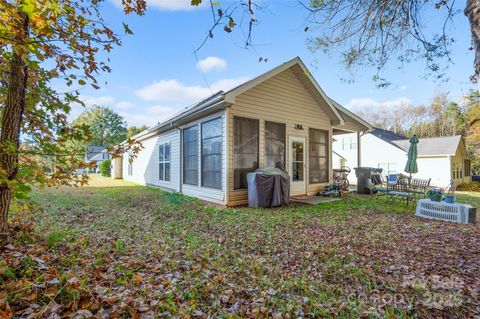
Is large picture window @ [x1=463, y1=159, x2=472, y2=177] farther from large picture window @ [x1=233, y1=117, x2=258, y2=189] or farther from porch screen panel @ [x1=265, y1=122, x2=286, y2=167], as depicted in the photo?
large picture window @ [x1=233, y1=117, x2=258, y2=189]

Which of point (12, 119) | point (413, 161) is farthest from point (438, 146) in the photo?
point (12, 119)

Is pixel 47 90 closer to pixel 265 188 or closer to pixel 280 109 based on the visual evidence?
pixel 265 188

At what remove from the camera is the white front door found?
848cm

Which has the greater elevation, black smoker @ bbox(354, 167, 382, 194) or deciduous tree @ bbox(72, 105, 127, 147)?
deciduous tree @ bbox(72, 105, 127, 147)

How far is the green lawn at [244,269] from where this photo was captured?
6.78 feet

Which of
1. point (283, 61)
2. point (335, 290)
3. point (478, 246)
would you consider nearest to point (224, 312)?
point (335, 290)

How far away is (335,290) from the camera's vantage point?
2.54 meters

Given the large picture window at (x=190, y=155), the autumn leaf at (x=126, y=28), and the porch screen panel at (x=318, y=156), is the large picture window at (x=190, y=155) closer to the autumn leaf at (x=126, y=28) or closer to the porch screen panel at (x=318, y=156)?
the porch screen panel at (x=318, y=156)

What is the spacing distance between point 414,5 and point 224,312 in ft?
18.5

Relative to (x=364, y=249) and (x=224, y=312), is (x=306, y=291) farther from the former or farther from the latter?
(x=364, y=249)

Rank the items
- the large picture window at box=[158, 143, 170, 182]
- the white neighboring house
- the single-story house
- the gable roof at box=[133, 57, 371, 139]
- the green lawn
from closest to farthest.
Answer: the green lawn < the gable roof at box=[133, 57, 371, 139] < the single-story house < the large picture window at box=[158, 143, 170, 182] < the white neighboring house

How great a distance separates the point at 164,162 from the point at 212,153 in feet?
16.0

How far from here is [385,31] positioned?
183 inches

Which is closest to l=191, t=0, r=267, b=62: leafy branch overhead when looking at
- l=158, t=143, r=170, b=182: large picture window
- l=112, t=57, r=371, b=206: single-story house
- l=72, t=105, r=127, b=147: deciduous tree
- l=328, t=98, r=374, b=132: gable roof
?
l=112, t=57, r=371, b=206: single-story house
